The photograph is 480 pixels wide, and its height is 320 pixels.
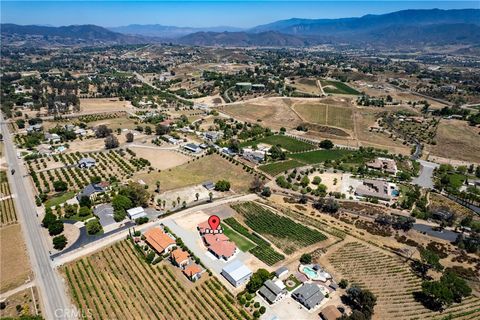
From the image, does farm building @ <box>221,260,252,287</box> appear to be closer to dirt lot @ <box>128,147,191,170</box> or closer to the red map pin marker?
the red map pin marker

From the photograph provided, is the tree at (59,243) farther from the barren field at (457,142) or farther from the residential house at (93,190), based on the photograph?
the barren field at (457,142)

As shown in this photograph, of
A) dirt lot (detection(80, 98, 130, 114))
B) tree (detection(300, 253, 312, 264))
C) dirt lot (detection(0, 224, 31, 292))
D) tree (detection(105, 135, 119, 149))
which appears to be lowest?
tree (detection(300, 253, 312, 264))

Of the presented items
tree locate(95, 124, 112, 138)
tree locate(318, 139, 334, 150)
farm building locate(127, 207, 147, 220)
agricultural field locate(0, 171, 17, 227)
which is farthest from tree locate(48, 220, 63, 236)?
tree locate(318, 139, 334, 150)

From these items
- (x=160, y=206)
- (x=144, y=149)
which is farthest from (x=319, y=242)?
(x=144, y=149)

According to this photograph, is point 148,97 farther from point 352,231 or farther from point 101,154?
point 352,231

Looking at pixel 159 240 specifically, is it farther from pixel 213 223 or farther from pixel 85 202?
pixel 85 202
